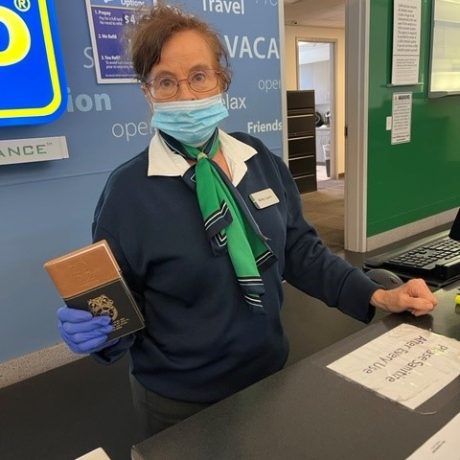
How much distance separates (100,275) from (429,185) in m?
4.18

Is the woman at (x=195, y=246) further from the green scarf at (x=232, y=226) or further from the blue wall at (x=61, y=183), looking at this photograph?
the blue wall at (x=61, y=183)

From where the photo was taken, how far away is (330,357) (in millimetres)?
809

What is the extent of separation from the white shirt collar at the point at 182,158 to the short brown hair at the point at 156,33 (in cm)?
16

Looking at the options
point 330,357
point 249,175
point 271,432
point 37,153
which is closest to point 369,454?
point 271,432

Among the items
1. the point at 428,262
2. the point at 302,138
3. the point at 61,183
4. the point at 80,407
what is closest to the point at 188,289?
the point at 428,262

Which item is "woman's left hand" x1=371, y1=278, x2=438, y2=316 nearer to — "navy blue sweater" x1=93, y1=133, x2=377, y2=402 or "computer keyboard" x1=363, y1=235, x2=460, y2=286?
"navy blue sweater" x1=93, y1=133, x2=377, y2=402

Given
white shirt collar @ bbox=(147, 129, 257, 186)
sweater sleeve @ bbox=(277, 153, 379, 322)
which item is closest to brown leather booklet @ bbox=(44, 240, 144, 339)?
white shirt collar @ bbox=(147, 129, 257, 186)

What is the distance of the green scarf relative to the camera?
89cm

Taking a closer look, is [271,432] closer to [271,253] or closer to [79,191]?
[271,253]

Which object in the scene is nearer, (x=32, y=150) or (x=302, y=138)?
(x=32, y=150)

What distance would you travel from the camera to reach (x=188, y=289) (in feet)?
2.96

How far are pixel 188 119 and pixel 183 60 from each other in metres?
0.12

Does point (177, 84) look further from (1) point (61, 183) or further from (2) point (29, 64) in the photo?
(1) point (61, 183)

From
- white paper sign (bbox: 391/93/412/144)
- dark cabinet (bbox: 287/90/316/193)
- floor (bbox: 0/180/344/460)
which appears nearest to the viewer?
floor (bbox: 0/180/344/460)
